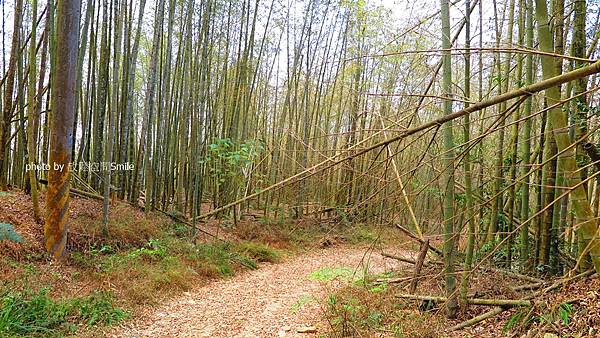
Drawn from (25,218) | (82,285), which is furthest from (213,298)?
(25,218)

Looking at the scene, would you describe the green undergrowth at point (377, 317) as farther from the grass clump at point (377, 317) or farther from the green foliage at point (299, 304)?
the green foliage at point (299, 304)

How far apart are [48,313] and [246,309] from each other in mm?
1895

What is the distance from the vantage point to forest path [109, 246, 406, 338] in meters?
3.59

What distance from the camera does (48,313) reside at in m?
3.22

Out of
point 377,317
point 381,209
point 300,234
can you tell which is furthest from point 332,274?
point 300,234

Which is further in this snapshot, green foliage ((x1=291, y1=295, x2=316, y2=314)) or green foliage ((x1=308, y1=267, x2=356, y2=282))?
green foliage ((x1=308, y1=267, x2=356, y2=282))

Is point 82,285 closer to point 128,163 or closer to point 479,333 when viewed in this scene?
point 479,333

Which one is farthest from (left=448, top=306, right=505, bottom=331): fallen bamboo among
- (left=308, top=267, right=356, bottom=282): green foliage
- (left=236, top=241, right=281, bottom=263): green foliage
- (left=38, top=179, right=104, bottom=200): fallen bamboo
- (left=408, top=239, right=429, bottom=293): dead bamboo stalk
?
(left=38, top=179, right=104, bottom=200): fallen bamboo

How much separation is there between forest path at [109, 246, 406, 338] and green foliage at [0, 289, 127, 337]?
0.24 meters

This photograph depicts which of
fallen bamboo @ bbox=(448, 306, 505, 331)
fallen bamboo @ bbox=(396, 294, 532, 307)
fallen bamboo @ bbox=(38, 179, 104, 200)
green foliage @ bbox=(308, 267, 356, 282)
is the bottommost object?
green foliage @ bbox=(308, 267, 356, 282)

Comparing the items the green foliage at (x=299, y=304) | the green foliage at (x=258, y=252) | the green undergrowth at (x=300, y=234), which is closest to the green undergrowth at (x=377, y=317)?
the green foliage at (x=299, y=304)

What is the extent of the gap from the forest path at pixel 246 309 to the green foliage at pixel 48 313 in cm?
24

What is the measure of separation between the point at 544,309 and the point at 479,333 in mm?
529

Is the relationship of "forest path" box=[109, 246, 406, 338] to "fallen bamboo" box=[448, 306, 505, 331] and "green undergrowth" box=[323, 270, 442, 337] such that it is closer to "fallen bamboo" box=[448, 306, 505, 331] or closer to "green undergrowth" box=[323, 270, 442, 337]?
"green undergrowth" box=[323, 270, 442, 337]
